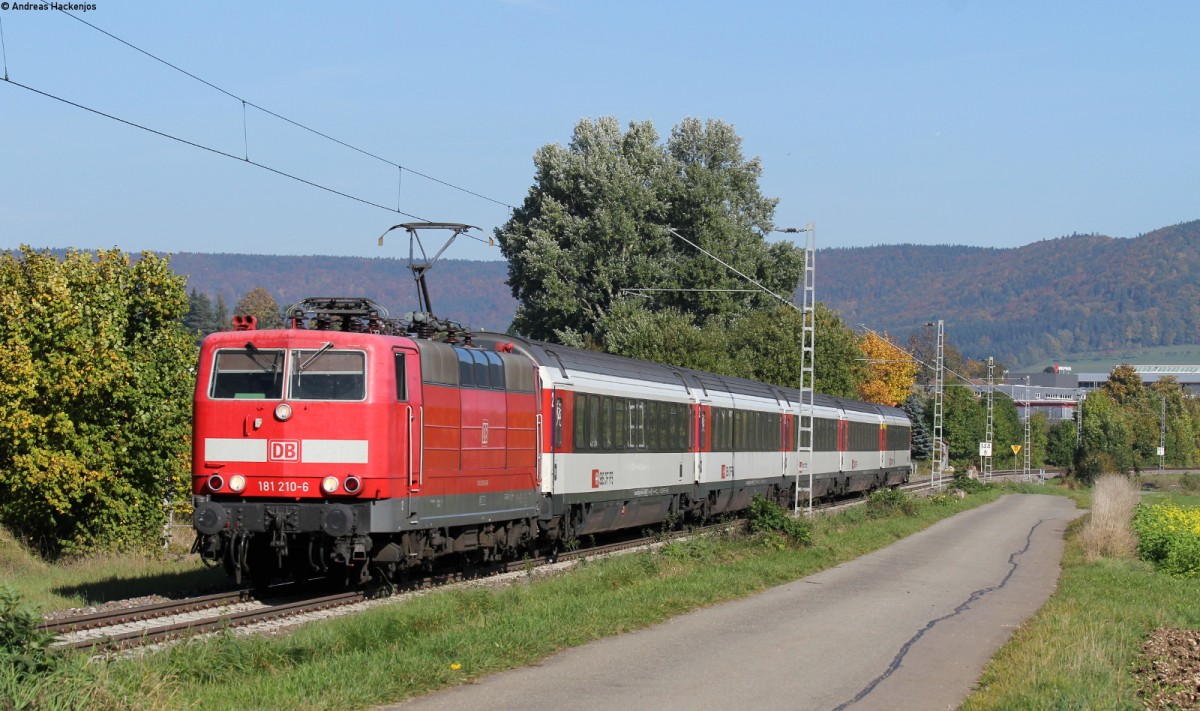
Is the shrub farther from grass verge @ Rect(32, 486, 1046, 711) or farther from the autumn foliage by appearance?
the autumn foliage

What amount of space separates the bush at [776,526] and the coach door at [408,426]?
9281 mm

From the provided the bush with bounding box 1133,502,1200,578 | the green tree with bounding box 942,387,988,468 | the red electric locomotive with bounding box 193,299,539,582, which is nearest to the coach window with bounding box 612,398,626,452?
the red electric locomotive with bounding box 193,299,539,582

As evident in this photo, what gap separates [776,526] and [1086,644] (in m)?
12.1

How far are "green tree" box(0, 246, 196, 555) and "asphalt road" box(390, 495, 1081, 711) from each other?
14.7 meters

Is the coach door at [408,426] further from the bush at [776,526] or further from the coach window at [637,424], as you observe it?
the bush at [776,526]

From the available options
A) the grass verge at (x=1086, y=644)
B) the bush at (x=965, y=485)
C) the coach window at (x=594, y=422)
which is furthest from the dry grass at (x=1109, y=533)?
the bush at (x=965, y=485)

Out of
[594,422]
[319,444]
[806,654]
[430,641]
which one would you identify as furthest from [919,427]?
[430,641]

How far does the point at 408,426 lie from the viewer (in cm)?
1709

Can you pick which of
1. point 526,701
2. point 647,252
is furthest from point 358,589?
point 647,252

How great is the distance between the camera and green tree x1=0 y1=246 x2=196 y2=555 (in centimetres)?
2655

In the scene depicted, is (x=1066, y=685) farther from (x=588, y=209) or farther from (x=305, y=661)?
(x=588, y=209)

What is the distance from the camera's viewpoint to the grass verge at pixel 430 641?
33.1 ft

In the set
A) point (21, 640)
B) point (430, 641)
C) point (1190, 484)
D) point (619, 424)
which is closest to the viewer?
point (21, 640)

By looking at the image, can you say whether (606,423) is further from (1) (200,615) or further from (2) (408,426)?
(1) (200,615)
